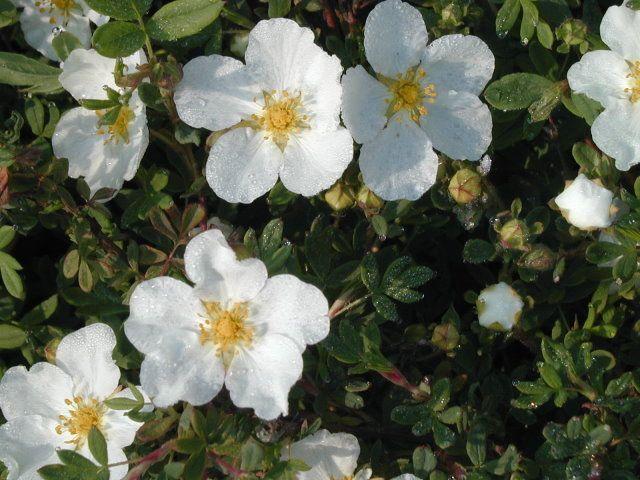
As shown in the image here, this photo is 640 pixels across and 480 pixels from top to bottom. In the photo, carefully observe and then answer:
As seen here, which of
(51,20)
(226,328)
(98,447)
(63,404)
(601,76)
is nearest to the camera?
(98,447)

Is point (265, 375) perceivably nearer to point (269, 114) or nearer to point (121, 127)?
point (269, 114)

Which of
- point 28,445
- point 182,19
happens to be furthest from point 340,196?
point 28,445

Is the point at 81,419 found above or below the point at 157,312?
below

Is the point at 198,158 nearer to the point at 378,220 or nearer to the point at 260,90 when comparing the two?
the point at 260,90

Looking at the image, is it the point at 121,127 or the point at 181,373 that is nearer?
the point at 181,373

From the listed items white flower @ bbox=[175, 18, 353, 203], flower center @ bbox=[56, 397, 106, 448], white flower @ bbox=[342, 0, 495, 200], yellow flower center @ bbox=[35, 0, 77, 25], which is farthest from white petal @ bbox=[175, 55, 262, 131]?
flower center @ bbox=[56, 397, 106, 448]

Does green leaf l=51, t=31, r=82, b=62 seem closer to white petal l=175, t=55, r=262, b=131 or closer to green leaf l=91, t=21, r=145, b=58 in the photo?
green leaf l=91, t=21, r=145, b=58

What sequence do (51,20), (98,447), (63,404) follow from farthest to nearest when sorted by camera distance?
(51,20)
(63,404)
(98,447)
